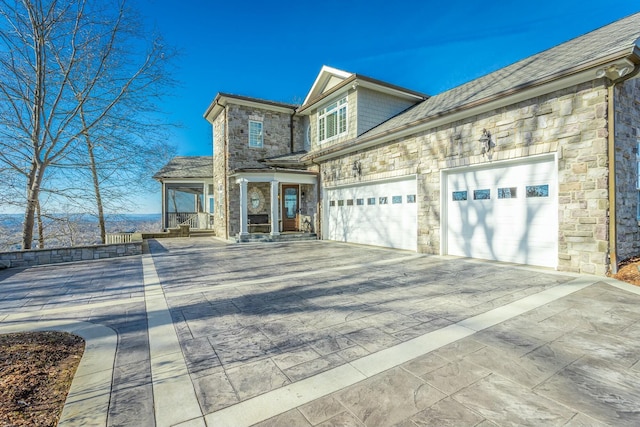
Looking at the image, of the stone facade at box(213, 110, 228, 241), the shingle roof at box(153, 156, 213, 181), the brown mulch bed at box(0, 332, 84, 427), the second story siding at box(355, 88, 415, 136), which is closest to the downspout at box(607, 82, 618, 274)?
the second story siding at box(355, 88, 415, 136)

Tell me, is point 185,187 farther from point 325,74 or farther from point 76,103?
point 76,103

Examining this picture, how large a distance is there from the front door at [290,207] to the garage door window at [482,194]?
28.9 ft

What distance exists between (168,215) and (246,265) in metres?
13.6

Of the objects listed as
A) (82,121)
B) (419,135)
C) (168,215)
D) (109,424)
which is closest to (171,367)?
(109,424)

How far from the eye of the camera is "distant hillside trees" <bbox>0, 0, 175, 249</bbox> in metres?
6.21

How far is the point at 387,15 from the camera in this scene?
40.3 feet

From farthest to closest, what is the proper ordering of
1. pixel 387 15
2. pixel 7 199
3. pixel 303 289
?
pixel 387 15
pixel 7 199
pixel 303 289

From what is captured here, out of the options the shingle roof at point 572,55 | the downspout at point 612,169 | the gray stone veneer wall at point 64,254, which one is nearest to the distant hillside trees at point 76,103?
the gray stone veneer wall at point 64,254

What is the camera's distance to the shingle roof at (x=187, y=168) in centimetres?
1748

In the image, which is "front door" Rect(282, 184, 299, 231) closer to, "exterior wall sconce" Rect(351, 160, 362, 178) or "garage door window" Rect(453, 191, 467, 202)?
"exterior wall sconce" Rect(351, 160, 362, 178)

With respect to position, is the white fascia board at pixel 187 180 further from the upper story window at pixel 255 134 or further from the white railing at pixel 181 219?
the upper story window at pixel 255 134

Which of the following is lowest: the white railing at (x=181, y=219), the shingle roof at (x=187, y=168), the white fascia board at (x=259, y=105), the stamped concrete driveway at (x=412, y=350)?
the stamped concrete driveway at (x=412, y=350)

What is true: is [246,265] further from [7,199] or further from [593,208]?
[593,208]

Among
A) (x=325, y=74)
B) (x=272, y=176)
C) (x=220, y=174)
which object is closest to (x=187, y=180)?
(x=220, y=174)
